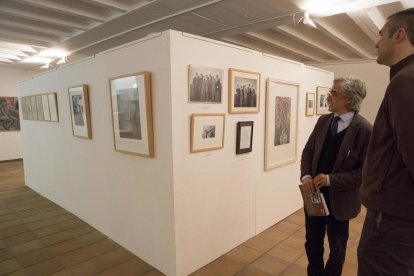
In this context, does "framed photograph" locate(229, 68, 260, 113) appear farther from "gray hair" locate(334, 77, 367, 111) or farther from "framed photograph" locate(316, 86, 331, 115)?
"framed photograph" locate(316, 86, 331, 115)

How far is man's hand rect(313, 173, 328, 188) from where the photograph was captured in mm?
1907

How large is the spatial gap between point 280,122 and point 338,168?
1.52 metres

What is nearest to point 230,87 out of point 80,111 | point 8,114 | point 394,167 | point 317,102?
point 394,167

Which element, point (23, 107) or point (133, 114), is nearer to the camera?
point (133, 114)

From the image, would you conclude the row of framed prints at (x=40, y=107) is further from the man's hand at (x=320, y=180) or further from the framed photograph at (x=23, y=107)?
the man's hand at (x=320, y=180)

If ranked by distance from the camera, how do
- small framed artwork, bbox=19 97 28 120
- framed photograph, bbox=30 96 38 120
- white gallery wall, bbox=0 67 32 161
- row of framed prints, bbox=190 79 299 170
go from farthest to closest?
1. white gallery wall, bbox=0 67 32 161
2. small framed artwork, bbox=19 97 28 120
3. framed photograph, bbox=30 96 38 120
4. row of framed prints, bbox=190 79 299 170

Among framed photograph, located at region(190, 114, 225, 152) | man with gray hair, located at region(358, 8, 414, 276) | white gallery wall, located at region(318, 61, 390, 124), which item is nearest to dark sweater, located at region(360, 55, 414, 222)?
man with gray hair, located at region(358, 8, 414, 276)

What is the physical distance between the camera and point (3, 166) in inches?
297

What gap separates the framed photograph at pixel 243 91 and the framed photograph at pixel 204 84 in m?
0.15

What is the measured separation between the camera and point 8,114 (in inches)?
320

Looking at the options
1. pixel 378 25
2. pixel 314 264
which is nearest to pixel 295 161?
pixel 314 264

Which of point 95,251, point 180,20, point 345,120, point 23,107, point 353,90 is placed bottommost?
point 95,251

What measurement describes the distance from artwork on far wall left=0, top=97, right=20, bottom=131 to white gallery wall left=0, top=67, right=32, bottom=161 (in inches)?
4.8

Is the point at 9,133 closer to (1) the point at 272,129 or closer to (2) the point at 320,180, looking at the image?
(1) the point at 272,129
